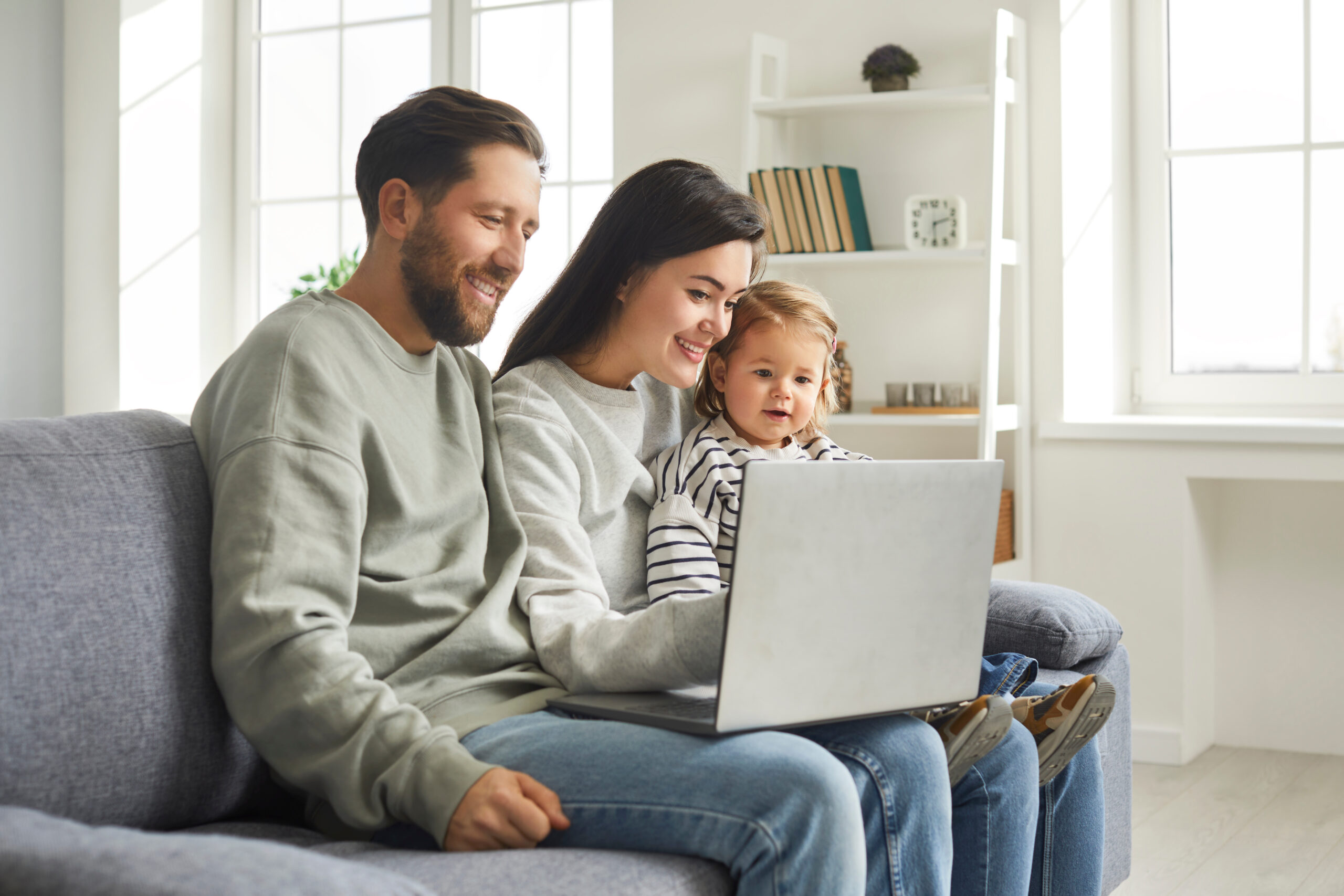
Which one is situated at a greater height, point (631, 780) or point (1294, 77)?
point (1294, 77)

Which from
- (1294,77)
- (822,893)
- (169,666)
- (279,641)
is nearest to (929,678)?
(822,893)

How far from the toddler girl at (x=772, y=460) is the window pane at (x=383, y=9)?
8.98 feet

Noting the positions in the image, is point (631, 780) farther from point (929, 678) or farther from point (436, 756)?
point (929, 678)

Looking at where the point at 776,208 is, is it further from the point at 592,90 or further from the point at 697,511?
the point at 697,511

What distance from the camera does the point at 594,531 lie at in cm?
152

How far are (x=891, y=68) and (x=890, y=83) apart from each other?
4cm

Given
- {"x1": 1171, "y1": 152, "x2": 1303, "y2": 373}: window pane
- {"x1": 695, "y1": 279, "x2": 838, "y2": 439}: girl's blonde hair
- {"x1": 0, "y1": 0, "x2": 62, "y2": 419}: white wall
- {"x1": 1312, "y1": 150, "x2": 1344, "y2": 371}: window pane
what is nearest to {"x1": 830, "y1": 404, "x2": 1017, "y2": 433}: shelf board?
{"x1": 1171, "y1": 152, "x2": 1303, "y2": 373}: window pane

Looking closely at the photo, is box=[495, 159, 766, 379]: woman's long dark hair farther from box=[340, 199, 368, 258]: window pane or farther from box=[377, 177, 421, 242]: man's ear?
box=[340, 199, 368, 258]: window pane

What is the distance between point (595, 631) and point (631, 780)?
0.22 meters

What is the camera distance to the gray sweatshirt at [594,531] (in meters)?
1.21

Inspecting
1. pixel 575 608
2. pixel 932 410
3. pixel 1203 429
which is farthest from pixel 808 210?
pixel 575 608

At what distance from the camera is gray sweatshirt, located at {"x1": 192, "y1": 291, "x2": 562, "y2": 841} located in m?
1.09

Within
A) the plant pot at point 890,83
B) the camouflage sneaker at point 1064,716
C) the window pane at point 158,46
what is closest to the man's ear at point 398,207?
the camouflage sneaker at point 1064,716

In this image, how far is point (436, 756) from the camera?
42.2 inches
